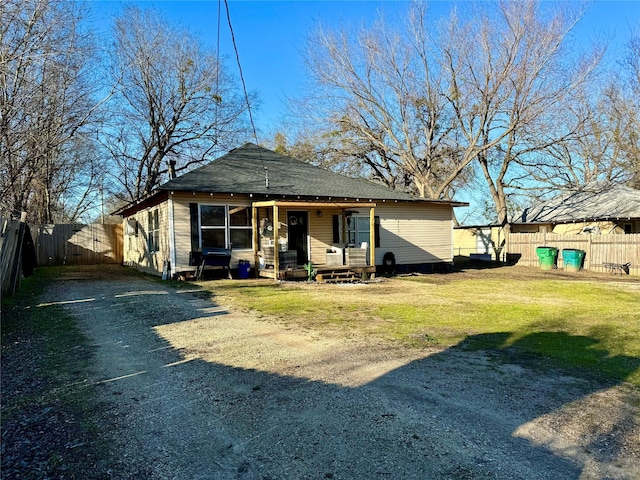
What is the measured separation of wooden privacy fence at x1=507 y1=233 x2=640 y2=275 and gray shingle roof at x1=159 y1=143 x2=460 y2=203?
26.5 ft

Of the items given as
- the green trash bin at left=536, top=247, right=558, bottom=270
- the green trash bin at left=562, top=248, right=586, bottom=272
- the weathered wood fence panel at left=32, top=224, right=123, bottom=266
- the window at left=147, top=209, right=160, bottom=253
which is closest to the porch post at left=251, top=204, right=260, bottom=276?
the window at left=147, top=209, right=160, bottom=253

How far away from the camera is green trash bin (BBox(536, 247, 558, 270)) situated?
62.3 feet

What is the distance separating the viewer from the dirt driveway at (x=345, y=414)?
262 centimetres

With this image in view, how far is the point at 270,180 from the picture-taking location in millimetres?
15188

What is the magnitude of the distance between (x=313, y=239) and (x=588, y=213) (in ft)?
50.5

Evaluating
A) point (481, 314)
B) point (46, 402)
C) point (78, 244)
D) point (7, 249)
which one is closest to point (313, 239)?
point (481, 314)

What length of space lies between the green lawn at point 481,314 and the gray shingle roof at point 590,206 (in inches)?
371

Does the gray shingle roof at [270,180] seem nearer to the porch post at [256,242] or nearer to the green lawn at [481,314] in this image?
the porch post at [256,242]

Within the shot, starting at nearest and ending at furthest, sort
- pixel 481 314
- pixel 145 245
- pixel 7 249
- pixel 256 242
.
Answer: pixel 481 314
pixel 7 249
pixel 256 242
pixel 145 245

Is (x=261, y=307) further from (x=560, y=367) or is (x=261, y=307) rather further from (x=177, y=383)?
(x=560, y=367)

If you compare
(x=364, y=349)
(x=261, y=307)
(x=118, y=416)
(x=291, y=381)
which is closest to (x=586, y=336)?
(x=364, y=349)

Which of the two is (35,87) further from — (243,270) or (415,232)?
(415,232)

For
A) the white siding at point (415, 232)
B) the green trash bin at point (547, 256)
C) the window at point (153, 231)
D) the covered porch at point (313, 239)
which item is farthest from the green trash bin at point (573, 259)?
the window at point (153, 231)

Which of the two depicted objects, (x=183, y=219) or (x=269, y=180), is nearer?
(x=183, y=219)
